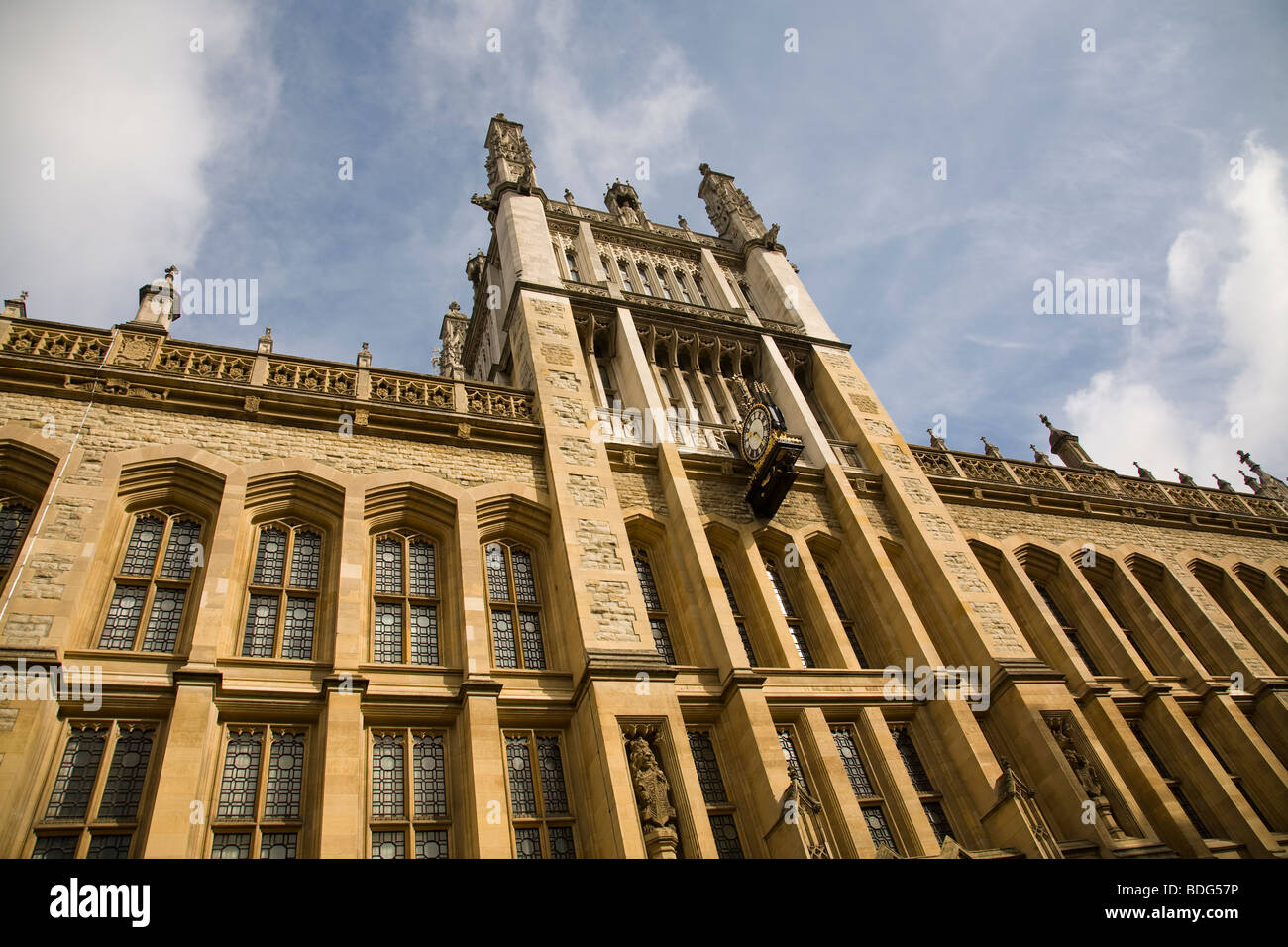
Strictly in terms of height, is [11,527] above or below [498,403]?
below

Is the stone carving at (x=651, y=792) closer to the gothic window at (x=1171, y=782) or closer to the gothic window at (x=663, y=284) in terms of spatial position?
the gothic window at (x=1171, y=782)

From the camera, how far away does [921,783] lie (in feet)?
44.3

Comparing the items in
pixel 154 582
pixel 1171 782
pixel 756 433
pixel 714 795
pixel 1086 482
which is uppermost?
pixel 1086 482

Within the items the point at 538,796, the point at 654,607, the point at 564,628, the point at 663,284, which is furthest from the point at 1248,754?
the point at 663,284

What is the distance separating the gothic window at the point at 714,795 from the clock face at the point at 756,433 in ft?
18.9

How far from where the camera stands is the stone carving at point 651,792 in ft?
34.1

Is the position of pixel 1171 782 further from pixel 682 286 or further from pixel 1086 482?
pixel 682 286

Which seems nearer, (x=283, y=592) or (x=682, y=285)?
(x=283, y=592)

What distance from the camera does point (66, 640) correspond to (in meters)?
Answer: 10.3

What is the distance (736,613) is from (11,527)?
11.2m

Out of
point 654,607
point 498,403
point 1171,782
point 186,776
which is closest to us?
point 186,776
